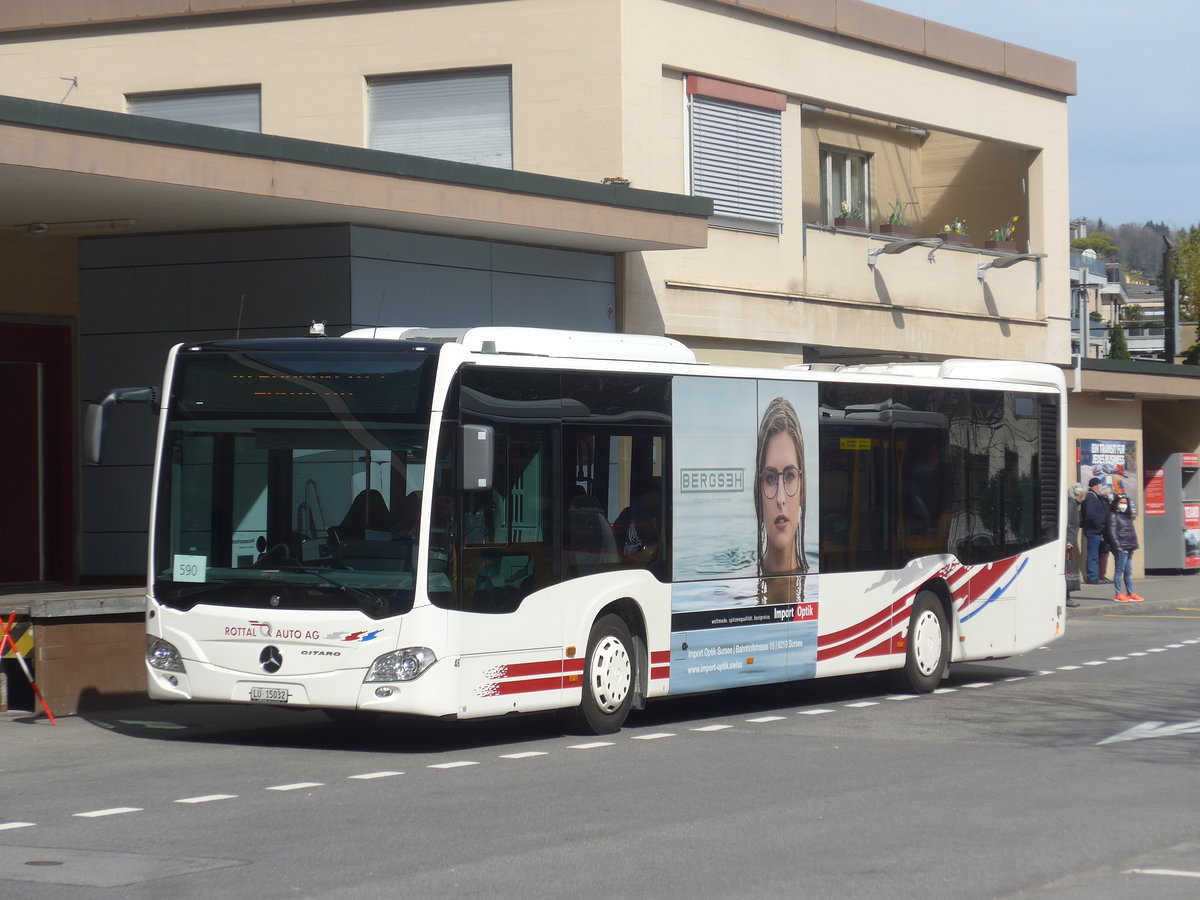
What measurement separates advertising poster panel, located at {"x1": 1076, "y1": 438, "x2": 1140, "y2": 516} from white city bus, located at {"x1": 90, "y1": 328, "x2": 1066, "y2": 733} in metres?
19.3

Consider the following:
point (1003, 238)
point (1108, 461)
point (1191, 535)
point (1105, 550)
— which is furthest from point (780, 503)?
point (1191, 535)

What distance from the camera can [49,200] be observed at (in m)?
16.4

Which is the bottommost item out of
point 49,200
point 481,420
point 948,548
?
point 948,548

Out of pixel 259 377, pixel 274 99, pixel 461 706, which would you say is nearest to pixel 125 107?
pixel 274 99

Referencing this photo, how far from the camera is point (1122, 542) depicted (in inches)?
1109

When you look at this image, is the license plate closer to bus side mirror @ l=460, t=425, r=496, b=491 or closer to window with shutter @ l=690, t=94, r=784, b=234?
bus side mirror @ l=460, t=425, r=496, b=491

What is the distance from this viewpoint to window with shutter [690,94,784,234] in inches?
897

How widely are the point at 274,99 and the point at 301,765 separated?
1349 cm

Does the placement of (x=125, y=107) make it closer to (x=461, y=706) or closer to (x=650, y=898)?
(x=461, y=706)

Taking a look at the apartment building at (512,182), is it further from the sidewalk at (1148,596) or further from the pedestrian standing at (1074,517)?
the sidewalk at (1148,596)

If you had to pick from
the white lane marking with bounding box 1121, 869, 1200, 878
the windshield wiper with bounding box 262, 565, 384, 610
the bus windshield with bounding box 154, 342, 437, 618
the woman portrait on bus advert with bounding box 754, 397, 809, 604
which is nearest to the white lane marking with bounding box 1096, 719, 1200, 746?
the woman portrait on bus advert with bounding box 754, 397, 809, 604

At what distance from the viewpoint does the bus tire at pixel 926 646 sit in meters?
15.7

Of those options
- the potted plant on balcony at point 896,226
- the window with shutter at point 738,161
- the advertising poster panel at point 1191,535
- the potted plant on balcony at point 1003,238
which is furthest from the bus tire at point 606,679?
the advertising poster panel at point 1191,535

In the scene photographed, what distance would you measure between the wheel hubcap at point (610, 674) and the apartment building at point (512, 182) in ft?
19.9
